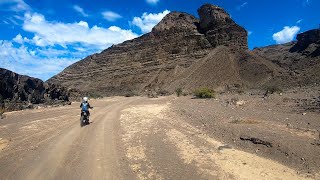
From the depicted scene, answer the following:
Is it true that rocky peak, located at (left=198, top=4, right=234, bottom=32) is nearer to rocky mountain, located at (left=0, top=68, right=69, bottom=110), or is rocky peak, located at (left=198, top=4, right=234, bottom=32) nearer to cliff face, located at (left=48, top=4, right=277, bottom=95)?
cliff face, located at (left=48, top=4, right=277, bottom=95)

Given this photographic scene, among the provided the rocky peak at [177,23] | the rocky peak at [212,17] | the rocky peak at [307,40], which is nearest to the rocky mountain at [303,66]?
the rocky peak at [307,40]

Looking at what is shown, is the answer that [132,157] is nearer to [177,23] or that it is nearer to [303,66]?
[303,66]

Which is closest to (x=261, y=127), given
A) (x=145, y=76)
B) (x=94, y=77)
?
(x=145, y=76)

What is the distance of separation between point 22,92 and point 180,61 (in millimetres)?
56777

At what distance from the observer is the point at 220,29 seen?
90.6 metres

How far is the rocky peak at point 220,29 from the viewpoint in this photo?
88188mm

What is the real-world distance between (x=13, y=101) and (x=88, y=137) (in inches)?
1036

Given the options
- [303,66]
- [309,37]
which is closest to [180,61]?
[303,66]

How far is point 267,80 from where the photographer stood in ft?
218

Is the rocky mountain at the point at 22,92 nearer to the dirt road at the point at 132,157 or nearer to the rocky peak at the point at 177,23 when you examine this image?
the dirt road at the point at 132,157

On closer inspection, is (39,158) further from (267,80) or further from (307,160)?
(267,80)

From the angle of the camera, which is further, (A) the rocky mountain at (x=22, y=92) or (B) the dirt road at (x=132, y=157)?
(A) the rocky mountain at (x=22, y=92)

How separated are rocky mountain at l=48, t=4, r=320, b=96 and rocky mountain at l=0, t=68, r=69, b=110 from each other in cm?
3194

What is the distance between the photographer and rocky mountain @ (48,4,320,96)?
74.2 metres
